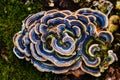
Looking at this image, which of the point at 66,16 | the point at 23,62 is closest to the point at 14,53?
the point at 23,62

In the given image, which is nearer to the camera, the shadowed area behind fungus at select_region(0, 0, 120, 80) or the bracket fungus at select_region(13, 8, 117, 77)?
the bracket fungus at select_region(13, 8, 117, 77)

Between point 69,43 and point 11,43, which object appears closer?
point 69,43

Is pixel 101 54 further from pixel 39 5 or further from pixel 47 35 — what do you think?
pixel 39 5

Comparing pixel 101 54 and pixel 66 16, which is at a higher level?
pixel 66 16

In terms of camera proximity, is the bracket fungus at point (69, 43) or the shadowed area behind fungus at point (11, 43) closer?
the bracket fungus at point (69, 43)

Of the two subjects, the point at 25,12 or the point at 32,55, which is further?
the point at 25,12

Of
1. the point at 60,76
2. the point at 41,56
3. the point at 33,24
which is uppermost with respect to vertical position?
the point at 33,24

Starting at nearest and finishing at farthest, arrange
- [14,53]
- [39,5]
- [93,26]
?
[93,26] < [14,53] < [39,5]

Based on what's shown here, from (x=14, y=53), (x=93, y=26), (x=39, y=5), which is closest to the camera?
(x=93, y=26)
